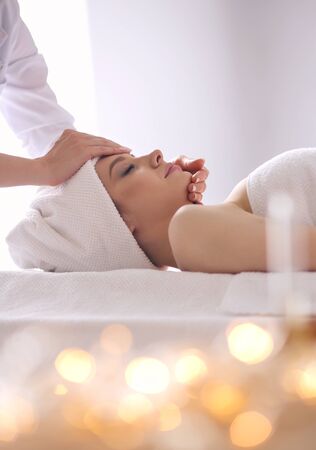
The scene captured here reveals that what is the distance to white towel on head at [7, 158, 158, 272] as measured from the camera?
176cm

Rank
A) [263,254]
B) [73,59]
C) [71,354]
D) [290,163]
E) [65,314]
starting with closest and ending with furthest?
[71,354] → [65,314] → [263,254] → [290,163] → [73,59]

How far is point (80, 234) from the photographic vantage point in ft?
5.81

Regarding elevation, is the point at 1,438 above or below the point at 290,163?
below

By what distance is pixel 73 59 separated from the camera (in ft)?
10.2

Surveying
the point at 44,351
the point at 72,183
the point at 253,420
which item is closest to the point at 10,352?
the point at 44,351

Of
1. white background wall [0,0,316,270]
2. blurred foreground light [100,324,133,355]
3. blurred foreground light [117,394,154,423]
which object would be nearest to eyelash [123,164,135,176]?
blurred foreground light [100,324,133,355]

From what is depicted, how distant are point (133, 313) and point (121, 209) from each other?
2.02ft

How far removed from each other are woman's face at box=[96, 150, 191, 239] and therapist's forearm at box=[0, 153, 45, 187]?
0.56 feet

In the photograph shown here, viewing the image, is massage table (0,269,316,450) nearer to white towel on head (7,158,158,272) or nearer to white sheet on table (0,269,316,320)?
white sheet on table (0,269,316,320)

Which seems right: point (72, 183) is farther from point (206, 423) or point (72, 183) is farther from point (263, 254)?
point (206, 423)

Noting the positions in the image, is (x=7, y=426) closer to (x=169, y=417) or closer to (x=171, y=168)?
(x=169, y=417)

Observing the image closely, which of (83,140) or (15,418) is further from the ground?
(83,140)

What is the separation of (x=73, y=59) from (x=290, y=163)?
171 cm

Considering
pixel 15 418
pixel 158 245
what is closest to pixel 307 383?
pixel 15 418
